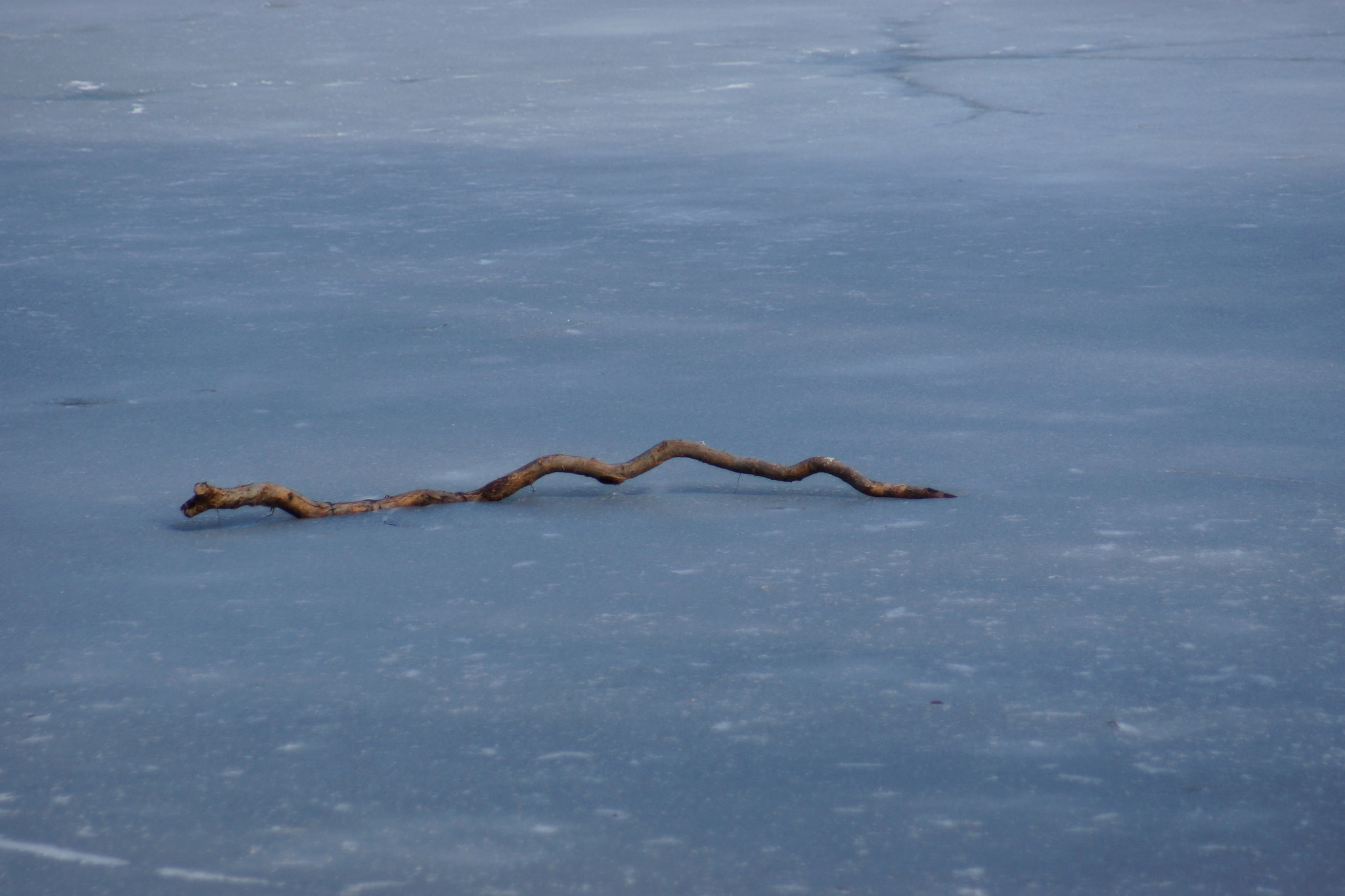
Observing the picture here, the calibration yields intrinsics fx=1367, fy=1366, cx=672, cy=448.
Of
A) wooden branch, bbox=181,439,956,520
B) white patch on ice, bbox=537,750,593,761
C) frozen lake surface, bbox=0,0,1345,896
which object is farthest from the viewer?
wooden branch, bbox=181,439,956,520

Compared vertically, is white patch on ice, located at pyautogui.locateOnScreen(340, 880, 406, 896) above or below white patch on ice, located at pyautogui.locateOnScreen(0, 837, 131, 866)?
below

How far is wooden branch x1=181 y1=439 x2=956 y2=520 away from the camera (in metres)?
2.35

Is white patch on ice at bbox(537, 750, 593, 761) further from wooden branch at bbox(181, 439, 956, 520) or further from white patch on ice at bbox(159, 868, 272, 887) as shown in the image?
wooden branch at bbox(181, 439, 956, 520)

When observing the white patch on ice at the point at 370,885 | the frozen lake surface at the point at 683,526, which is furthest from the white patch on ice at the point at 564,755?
the white patch on ice at the point at 370,885

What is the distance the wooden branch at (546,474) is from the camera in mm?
2348

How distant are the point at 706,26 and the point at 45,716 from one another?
915 centimetres

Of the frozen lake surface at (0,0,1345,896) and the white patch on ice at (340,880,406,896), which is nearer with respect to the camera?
the white patch on ice at (340,880,406,896)

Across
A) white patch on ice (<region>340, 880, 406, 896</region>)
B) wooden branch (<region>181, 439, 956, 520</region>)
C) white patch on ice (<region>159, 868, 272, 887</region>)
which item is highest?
wooden branch (<region>181, 439, 956, 520</region>)

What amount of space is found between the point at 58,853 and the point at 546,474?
119cm

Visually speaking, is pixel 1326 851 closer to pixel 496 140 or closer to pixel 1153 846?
pixel 1153 846

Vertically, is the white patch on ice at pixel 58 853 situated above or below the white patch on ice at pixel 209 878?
above

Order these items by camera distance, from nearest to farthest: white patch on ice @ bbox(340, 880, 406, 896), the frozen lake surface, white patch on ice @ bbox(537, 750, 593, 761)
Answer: white patch on ice @ bbox(340, 880, 406, 896), the frozen lake surface, white patch on ice @ bbox(537, 750, 593, 761)

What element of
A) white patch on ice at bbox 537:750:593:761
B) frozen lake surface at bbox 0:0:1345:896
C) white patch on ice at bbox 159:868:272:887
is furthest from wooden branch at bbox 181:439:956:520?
white patch on ice at bbox 159:868:272:887

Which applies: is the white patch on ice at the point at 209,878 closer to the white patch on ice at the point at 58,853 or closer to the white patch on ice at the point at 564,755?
the white patch on ice at the point at 58,853
